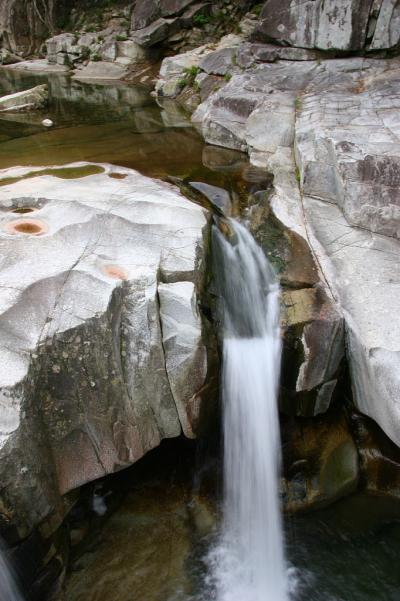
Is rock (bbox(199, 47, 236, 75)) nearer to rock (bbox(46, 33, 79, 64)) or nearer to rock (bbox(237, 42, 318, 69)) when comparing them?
rock (bbox(237, 42, 318, 69))

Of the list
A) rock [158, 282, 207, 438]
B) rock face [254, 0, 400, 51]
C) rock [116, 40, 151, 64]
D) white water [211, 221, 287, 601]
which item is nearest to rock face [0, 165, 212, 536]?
rock [158, 282, 207, 438]

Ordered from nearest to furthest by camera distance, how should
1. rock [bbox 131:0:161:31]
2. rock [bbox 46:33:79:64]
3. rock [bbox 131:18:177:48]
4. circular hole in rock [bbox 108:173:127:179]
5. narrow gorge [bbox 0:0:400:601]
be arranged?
1. narrow gorge [bbox 0:0:400:601]
2. circular hole in rock [bbox 108:173:127:179]
3. rock [bbox 131:18:177:48]
4. rock [bbox 131:0:161:31]
5. rock [bbox 46:33:79:64]

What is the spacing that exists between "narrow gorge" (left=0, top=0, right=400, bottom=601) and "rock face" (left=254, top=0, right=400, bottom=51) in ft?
18.7

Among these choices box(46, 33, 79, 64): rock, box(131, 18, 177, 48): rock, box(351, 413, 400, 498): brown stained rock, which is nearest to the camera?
box(351, 413, 400, 498): brown stained rock

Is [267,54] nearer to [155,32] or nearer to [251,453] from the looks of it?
[155,32]

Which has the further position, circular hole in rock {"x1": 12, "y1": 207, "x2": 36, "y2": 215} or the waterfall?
circular hole in rock {"x1": 12, "y1": 207, "x2": 36, "y2": 215}

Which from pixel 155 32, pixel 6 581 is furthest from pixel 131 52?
pixel 6 581

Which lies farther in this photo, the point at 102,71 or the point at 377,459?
the point at 102,71

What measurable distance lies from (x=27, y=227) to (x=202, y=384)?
86.7 inches

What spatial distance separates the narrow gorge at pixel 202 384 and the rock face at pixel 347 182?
3 centimetres

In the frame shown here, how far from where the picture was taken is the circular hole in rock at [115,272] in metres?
3.74

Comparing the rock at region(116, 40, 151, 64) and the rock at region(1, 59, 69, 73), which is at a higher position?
the rock at region(116, 40, 151, 64)

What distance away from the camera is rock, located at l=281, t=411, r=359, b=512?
4117mm

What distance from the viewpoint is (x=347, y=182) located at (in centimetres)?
520
